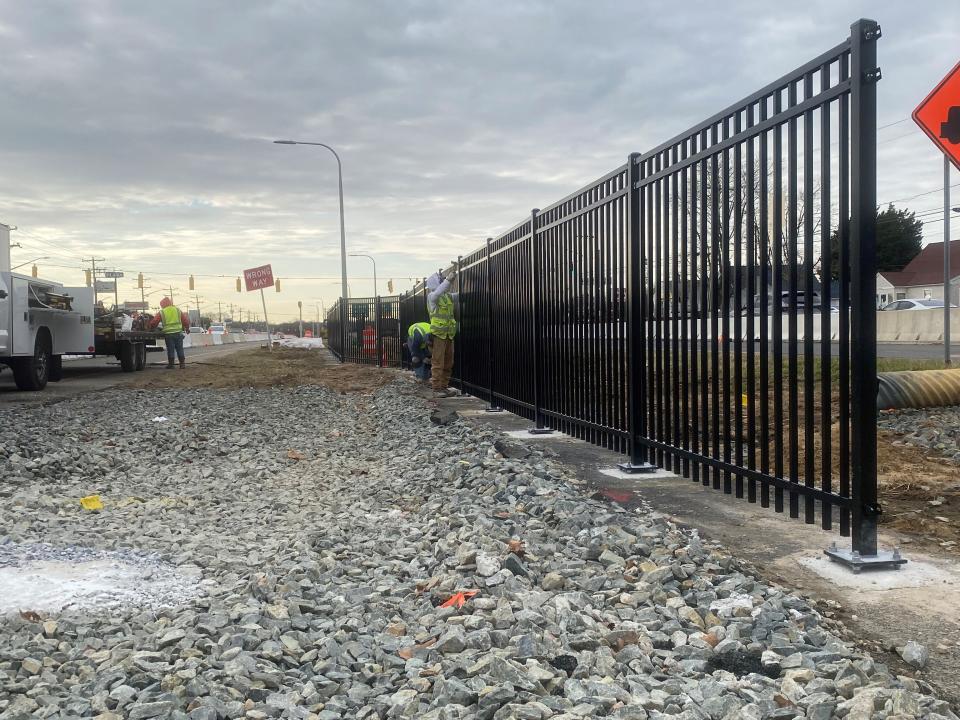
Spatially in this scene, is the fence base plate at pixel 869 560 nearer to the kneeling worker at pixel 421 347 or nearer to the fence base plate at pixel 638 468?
the fence base plate at pixel 638 468

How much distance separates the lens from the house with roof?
59281 mm

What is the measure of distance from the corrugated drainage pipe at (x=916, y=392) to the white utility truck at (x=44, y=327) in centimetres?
1443

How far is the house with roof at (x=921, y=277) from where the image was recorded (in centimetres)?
5928

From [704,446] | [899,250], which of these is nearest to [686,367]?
[704,446]

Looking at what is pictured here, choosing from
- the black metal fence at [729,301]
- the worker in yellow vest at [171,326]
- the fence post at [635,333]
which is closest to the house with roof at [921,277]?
the worker in yellow vest at [171,326]

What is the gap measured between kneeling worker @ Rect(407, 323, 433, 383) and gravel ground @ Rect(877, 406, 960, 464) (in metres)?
8.43

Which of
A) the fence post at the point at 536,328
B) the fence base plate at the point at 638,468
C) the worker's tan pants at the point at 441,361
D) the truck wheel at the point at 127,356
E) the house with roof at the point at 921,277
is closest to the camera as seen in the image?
the fence base plate at the point at 638,468

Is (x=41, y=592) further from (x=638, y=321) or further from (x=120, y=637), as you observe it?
(x=638, y=321)

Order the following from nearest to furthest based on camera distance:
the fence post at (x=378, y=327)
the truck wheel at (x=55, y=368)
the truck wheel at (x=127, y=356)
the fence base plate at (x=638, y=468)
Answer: the fence base plate at (x=638, y=468), the truck wheel at (x=55, y=368), the truck wheel at (x=127, y=356), the fence post at (x=378, y=327)

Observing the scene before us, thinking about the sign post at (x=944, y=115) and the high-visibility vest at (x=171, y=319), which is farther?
the high-visibility vest at (x=171, y=319)

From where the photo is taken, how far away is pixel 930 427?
27.1 feet

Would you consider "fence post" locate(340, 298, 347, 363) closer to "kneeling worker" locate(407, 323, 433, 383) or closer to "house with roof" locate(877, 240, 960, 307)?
"kneeling worker" locate(407, 323, 433, 383)

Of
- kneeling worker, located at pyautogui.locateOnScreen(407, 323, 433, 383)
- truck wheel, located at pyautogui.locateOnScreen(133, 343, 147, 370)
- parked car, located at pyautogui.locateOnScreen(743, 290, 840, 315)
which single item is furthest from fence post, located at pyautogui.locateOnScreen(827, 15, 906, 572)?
truck wheel, located at pyautogui.locateOnScreen(133, 343, 147, 370)

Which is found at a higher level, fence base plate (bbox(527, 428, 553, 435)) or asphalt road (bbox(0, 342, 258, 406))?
asphalt road (bbox(0, 342, 258, 406))
